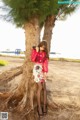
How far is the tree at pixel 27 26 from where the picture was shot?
325 inches

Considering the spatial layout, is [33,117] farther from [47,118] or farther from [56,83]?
[56,83]

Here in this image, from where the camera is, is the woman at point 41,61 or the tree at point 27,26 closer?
the woman at point 41,61

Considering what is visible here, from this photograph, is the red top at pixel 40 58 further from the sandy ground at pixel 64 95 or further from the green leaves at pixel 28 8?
the sandy ground at pixel 64 95

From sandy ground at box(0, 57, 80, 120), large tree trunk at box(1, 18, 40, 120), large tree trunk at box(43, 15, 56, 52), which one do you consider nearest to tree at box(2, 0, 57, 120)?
large tree trunk at box(1, 18, 40, 120)

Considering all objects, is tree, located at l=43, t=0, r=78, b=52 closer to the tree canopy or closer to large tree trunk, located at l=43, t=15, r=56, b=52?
large tree trunk, located at l=43, t=15, r=56, b=52

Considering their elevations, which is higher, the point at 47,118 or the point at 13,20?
the point at 13,20

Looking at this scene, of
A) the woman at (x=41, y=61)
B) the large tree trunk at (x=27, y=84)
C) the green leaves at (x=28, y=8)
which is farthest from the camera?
the large tree trunk at (x=27, y=84)

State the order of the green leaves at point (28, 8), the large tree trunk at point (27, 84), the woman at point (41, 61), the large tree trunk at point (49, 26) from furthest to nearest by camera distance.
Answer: the large tree trunk at point (49, 26) → the large tree trunk at point (27, 84) → the green leaves at point (28, 8) → the woman at point (41, 61)

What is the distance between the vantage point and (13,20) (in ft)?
28.7

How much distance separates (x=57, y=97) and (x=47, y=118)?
5.33 ft

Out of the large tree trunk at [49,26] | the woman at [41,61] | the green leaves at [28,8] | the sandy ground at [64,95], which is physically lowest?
the sandy ground at [64,95]

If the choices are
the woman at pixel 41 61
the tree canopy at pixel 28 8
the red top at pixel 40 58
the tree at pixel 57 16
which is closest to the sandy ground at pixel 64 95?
the woman at pixel 41 61

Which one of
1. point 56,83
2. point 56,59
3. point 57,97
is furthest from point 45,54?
point 56,59

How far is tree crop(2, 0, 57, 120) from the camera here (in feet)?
27.1
